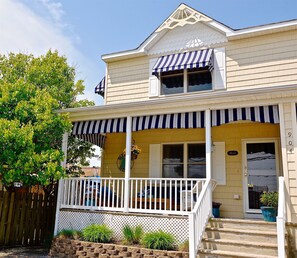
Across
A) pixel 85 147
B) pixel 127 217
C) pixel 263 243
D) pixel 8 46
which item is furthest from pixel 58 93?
pixel 263 243

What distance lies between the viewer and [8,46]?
1146cm

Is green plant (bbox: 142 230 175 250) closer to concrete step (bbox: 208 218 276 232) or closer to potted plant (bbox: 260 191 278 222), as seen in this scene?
concrete step (bbox: 208 218 276 232)

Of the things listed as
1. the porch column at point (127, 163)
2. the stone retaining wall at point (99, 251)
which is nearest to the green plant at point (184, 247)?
the stone retaining wall at point (99, 251)

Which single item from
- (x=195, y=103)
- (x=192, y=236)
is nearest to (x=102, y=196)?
(x=192, y=236)

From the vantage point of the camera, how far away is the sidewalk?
23.1ft

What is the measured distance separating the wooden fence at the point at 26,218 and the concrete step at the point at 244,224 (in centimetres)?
505

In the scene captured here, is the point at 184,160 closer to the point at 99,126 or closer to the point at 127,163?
the point at 127,163

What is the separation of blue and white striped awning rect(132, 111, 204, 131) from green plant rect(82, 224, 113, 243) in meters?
2.73

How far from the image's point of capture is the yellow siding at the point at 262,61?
28.7ft

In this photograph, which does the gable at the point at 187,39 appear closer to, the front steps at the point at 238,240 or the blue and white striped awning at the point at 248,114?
the blue and white striped awning at the point at 248,114

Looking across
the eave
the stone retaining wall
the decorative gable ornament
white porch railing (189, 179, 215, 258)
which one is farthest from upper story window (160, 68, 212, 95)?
the stone retaining wall

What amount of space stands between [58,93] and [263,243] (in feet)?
26.0

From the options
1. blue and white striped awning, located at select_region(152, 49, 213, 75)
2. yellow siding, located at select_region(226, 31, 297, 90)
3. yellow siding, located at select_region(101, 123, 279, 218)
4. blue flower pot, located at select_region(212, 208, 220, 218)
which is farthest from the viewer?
blue and white striped awning, located at select_region(152, 49, 213, 75)

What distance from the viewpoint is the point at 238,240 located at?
605cm
